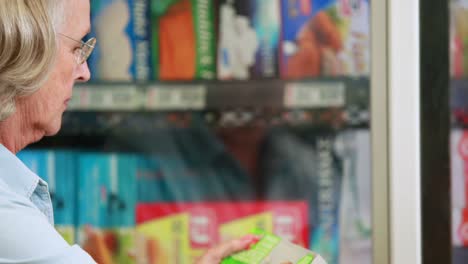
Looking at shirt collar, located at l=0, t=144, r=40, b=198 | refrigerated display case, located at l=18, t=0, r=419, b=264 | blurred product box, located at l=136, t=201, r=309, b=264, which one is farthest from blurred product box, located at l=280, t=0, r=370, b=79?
shirt collar, located at l=0, t=144, r=40, b=198

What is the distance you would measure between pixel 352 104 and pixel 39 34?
2.45ft

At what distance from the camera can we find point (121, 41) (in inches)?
58.7

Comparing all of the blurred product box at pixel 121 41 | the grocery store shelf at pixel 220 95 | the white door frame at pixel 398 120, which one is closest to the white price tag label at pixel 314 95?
the grocery store shelf at pixel 220 95

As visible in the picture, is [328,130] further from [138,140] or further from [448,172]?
[138,140]

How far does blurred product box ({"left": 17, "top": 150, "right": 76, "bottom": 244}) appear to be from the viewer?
1506 mm

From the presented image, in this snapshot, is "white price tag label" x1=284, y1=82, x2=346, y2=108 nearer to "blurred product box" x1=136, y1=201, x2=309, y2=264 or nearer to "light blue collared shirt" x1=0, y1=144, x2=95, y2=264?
"blurred product box" x1=136, y1=201, x2=309, y2=264

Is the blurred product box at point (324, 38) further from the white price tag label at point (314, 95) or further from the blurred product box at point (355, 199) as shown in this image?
the blurred product box at point (355, 199)

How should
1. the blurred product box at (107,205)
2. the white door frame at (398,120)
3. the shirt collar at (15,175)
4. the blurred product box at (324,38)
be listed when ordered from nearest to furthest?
the shirt collar at (15,175)
the white door frame at (398,120)
the blurred product box at (324,38)
the blurred product box at (107,205)

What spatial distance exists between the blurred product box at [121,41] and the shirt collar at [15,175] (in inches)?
22.0

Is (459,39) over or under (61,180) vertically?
over

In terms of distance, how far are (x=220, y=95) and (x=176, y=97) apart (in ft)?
0.34

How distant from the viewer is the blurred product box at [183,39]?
1465 millimetres

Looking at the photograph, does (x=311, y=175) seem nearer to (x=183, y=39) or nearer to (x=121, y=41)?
(x=183, y=39)

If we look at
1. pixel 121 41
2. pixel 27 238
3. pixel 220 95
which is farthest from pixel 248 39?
pixel 27 238
